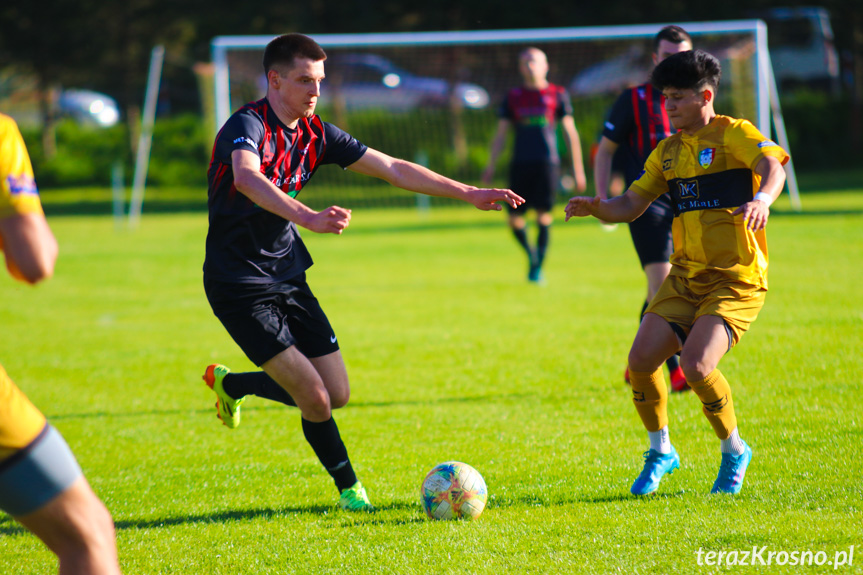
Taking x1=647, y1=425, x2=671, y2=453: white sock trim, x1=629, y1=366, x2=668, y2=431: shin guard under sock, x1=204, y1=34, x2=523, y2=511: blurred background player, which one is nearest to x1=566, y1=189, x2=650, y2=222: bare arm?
x1=204, y1=34, x2=523, y2=511: blurred background player

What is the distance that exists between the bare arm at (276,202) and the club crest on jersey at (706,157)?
5.76 ft

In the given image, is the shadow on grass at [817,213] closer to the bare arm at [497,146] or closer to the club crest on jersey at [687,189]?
the bare arm at [497,146]

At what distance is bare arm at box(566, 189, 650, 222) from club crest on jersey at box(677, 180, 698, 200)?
22 cm

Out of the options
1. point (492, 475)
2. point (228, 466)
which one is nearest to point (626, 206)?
point (492, 475)

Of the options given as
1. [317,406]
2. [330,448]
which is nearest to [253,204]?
[317,406]

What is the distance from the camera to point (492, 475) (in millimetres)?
4590

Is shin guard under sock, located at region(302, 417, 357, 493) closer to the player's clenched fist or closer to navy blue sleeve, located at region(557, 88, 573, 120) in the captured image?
the player's clenched fist

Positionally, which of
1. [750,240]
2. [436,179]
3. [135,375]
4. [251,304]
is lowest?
[135,375]

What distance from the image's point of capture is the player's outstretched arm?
4164 millimetres

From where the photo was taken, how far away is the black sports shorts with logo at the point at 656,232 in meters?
5.80

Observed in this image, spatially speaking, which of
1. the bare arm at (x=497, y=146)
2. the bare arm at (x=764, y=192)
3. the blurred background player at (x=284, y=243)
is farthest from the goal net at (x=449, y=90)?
the blurred background player at (x=284, y=243)

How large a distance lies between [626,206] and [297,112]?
1675 millimetres

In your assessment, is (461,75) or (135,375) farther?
(461,75)

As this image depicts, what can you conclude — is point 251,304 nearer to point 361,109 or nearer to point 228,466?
point 228,466
